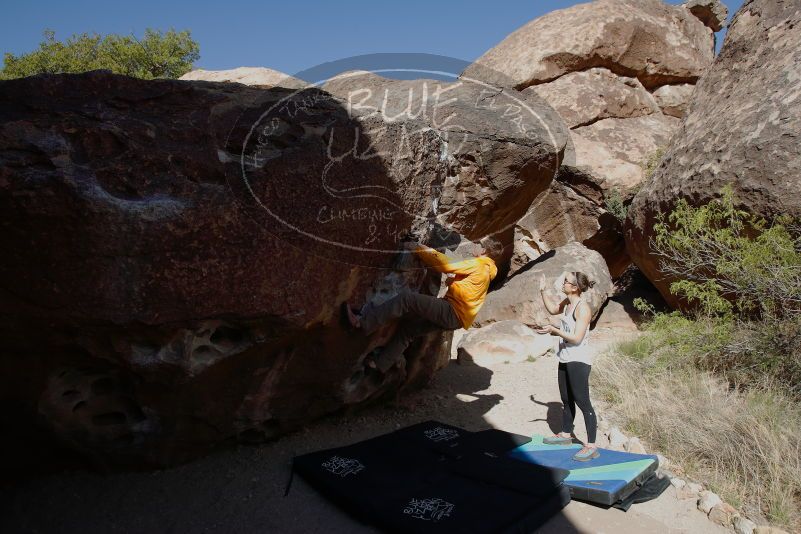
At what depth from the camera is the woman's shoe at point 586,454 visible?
11.4ft

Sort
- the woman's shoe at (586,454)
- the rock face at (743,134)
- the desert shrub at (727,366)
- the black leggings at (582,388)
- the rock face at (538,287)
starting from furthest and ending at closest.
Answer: the rock face at (538,287) → the rock face at (743,134) → the black leggings at (582,388) → the woman's shoe at (586,454) → the desert shrub at (727,366)

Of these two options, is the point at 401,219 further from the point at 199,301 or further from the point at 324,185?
the point at 199,301

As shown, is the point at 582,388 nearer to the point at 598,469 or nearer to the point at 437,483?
the point at 598,469

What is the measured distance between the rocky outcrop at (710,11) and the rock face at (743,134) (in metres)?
3.87

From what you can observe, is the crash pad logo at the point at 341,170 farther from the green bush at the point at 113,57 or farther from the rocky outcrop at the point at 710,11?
the green bush at the point at 113,57

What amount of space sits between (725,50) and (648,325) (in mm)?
3258

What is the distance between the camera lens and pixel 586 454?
3.48m

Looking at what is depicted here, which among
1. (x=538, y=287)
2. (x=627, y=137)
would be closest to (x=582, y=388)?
(x=538, y=287)

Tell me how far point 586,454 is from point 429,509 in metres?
1.11

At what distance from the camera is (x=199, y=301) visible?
9.42 feet

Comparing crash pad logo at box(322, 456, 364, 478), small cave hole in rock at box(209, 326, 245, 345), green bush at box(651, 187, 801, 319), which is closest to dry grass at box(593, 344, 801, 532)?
green bush at box(651, 187, 801, 319)

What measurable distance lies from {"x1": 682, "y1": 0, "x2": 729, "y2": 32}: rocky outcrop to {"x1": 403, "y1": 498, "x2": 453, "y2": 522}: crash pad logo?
33.1ft

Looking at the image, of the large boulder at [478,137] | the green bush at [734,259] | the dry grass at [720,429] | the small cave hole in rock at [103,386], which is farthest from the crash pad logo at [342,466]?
the green bush at [734,259]

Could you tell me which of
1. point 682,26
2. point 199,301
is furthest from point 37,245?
point 682,26
